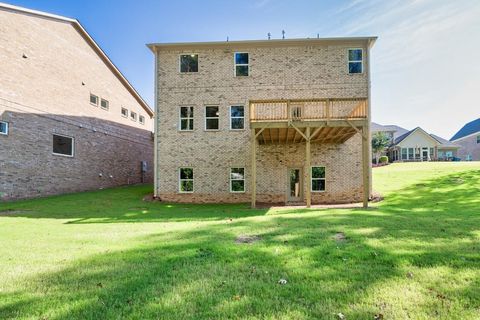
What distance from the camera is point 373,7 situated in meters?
15.0

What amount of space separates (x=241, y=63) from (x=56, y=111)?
11591 mm

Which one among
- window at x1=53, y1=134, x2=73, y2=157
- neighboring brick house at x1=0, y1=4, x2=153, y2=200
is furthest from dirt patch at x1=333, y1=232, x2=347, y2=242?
window at x1=53, y1=134, x2=73, y2=157

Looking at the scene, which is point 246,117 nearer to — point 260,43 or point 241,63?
point 241,63

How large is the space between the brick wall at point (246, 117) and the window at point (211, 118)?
11.4 inches

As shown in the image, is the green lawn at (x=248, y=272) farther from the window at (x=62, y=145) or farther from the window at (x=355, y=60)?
the window at (x=62, y=145)

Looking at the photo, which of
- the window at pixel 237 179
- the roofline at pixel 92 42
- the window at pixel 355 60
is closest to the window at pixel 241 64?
the window at pixel 237 179

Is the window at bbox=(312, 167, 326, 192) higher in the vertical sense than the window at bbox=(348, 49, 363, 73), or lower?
lower

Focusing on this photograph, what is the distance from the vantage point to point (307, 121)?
12922mm

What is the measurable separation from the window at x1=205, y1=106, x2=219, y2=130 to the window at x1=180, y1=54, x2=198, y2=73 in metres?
2.50

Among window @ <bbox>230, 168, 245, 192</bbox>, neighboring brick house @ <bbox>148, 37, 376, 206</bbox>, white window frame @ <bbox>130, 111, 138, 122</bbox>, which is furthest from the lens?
white window frame @ <bbox>130, 111, 138, 122</bbox>

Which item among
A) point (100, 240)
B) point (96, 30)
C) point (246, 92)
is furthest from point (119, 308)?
point (96, 30)

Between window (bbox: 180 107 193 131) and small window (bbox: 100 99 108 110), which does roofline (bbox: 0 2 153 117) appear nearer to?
small window (bbox: 100 99 108 110)

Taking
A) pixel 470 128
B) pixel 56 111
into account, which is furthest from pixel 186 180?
pixel 470 128

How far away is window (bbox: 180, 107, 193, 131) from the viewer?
17.3 m
